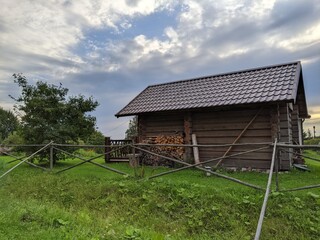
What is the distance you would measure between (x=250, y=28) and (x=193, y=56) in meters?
3.89

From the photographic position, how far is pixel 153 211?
605 cm

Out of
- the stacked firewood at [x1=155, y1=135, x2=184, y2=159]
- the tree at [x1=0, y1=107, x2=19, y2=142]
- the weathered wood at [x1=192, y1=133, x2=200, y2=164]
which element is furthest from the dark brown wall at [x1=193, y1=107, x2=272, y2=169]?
the tree at [x1=0, y1=107, x2=19, y2=142]

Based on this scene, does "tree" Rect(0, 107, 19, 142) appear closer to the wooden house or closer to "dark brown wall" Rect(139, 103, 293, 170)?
the wooden house

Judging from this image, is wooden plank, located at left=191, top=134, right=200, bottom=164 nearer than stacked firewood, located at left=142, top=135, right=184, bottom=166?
Yes

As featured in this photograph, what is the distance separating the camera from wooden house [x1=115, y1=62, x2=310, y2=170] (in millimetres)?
10086

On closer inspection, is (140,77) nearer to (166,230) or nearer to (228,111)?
(228,111)

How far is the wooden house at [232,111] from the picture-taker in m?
10.1

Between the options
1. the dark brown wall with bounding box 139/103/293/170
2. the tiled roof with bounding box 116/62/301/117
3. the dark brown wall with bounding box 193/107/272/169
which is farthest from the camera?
the dark brown wall with bounding box 193/107/272/169

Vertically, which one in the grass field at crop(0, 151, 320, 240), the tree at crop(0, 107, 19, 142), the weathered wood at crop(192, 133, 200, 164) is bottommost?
the grass field at crop(0, 151, 320, 240)

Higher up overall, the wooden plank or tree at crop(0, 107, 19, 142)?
tree at crop(0, 107, 19, 142)

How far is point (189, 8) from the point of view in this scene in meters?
11.6

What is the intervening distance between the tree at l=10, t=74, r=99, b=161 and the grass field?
5.12 m

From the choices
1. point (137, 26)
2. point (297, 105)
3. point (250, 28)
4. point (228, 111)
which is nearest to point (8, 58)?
point (137, 26)

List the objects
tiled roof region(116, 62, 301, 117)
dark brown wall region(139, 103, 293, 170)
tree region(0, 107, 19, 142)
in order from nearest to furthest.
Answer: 1. dark brown wall region(139, 103, 293, 170)
2. tiled roof region(116, 62, 301, 117)
3. tree region(0, 107, 19, 142)
